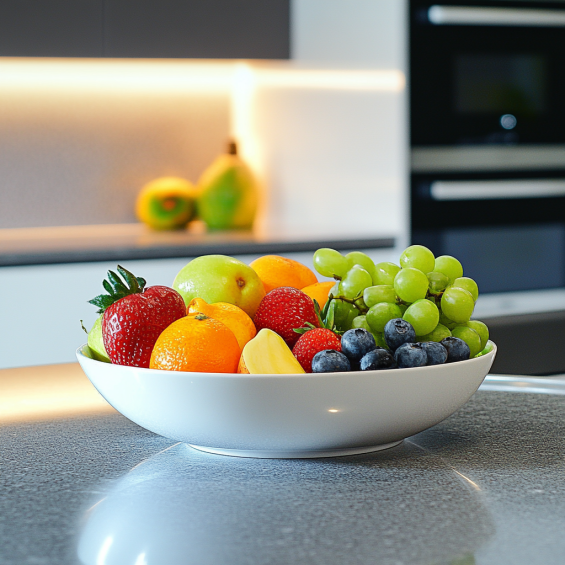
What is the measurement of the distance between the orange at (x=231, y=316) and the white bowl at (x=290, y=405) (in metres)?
0.09

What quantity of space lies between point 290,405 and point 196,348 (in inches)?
3.7

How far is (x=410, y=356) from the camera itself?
2.32ft

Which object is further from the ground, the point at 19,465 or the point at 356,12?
the point at 356,12

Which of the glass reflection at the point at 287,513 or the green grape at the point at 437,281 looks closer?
the glass reflection at the point at 287,513

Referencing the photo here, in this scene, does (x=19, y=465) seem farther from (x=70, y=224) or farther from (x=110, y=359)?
(x=70, y=224)

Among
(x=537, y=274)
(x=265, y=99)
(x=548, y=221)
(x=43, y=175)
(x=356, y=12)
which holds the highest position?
(x=356, y=12)

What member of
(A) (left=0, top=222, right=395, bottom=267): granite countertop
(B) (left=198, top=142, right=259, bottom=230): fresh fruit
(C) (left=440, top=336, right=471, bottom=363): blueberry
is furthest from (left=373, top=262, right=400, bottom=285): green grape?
(B) (left=198, top=142, right=259, bottom=230): fresh fruit

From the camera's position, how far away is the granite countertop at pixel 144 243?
221cm

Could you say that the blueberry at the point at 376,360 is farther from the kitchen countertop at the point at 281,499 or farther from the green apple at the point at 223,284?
the green apple at the point at 223,284

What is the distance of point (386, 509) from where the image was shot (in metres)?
0.62

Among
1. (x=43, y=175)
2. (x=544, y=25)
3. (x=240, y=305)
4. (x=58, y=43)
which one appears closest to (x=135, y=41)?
(x=58, y=43)

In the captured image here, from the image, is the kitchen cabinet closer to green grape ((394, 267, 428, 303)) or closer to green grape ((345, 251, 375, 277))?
green grape ((345, 251, 375, 277))

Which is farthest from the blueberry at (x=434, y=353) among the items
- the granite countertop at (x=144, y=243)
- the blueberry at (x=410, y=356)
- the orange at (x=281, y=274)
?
the granite countertop at (x=144, y=243)

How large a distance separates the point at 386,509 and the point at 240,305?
30 centimetres
